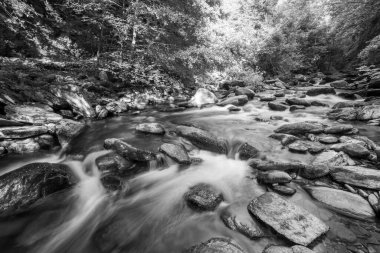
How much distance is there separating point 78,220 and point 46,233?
38 cm

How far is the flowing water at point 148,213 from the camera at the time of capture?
252 cm

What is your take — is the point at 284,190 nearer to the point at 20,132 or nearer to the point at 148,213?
the point at 148,213

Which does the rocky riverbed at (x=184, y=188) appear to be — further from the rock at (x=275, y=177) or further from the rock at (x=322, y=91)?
the rock at (x=322, y=91)

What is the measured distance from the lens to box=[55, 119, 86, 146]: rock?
4.89m

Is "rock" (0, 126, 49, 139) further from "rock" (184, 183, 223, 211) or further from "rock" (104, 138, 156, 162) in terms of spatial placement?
"rock" (184, 183, 223, 211)

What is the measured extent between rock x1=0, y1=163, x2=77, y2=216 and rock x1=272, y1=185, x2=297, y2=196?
3057mm

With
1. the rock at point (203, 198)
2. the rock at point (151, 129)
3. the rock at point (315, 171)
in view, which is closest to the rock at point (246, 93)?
the rock at point (151, 129)

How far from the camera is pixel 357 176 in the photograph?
3.26 meters

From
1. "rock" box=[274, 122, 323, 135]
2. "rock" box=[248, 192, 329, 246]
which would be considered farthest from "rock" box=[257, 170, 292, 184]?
"rock" box=[274, 122, 323, 135]

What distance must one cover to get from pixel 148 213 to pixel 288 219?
5.80 feet

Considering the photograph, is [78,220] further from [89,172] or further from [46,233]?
[89,172]

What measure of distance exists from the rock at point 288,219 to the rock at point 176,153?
1583 mm

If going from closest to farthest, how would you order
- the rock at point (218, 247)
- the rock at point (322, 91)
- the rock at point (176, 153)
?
the rock at point (218, 247), the rock at point (176, 153), the rock at point (322, 91)

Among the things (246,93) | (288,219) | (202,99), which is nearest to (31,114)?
(288,219)
